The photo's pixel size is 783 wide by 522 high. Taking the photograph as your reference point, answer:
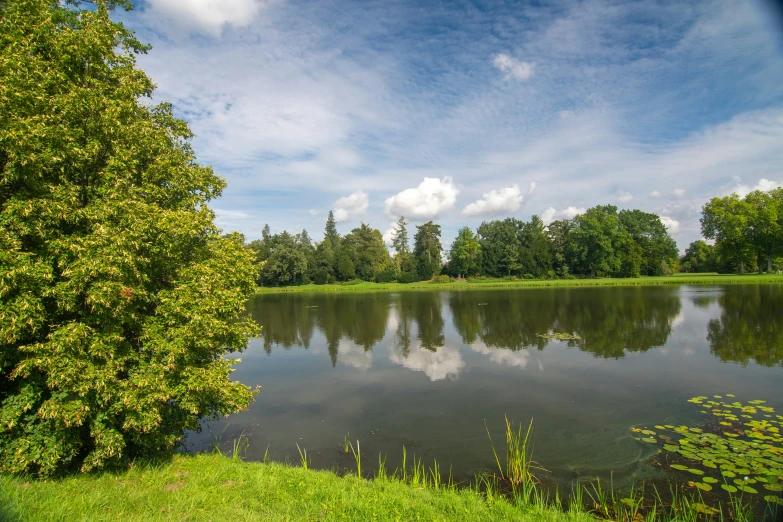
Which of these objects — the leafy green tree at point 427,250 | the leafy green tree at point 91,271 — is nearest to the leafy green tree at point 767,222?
the leafy green tree at point 427,250

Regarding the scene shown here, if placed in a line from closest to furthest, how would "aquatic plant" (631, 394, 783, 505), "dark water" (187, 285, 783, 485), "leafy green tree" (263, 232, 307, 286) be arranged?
"aquatic plant" (631, 394, 783, 505), "dark water" (187, 285, 783, 485), "leafy green tree" (263, 232, 307, 286)

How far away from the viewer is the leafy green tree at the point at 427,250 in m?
113

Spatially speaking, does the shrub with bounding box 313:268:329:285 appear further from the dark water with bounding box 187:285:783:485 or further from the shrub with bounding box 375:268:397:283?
the dark water with bounding box 187:285:783:485

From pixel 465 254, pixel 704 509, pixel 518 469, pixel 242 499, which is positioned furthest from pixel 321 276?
pixel 704 509

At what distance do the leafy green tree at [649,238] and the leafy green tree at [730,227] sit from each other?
9383 mm

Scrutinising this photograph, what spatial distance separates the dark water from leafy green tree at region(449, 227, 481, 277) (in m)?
74.3

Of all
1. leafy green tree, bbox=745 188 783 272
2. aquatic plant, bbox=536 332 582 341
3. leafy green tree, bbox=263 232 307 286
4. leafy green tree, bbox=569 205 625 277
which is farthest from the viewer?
leafy green tree, bbox=263 232 307 286

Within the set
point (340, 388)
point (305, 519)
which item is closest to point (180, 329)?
point (305, 519)

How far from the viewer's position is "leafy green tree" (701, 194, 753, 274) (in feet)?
273

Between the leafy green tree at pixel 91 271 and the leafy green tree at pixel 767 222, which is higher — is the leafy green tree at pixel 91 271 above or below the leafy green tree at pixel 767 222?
below

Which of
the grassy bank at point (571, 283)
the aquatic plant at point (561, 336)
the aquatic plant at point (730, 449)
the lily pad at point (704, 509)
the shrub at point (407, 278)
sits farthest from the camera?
the shrub at point (407, 278)

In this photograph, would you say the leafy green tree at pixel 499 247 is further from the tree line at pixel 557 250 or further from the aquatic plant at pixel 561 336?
the aquatic plant at pixel 561 336

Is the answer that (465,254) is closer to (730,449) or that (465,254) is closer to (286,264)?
(286,264)

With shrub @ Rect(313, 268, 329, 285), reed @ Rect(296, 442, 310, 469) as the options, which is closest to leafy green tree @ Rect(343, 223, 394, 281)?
shrub @ Rect(313, 268, 329, 285)
